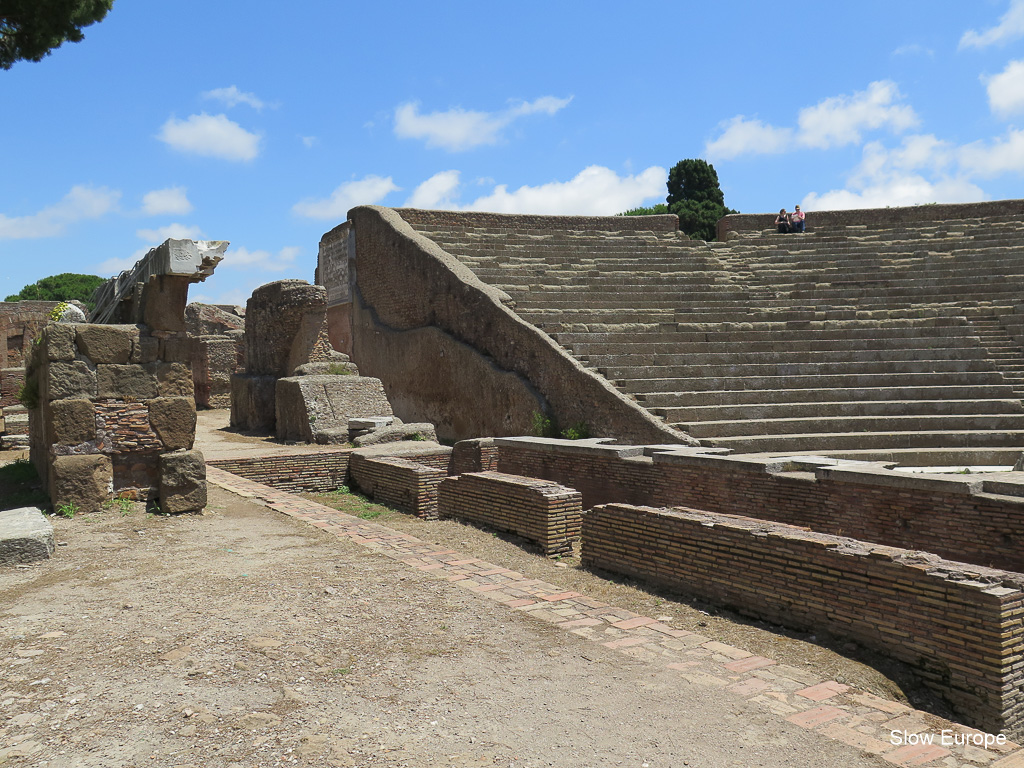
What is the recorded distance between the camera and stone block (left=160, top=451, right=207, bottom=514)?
6.74 m

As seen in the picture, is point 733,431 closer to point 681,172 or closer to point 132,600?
point 132,600

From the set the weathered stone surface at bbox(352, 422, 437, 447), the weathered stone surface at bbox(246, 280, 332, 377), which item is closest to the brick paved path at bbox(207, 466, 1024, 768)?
the weathered stone surface at bbox(352, 422, 437, 447)

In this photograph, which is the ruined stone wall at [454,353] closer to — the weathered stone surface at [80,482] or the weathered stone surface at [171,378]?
the weathered stone surface at [171,378]

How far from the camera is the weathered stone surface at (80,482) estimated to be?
6484 mm

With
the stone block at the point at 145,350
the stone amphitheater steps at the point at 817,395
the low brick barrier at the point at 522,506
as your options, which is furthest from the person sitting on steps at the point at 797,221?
the stone block at the point at 145,350

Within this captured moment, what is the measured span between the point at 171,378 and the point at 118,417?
548 millimetres

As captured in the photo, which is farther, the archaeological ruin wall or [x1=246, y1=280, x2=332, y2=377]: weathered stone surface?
[x1=246, y1=280, x2=332, y2=377]: weathered stone surface

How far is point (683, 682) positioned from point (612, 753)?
77 centimetres

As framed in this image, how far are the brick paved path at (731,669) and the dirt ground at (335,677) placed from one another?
0.42 ft

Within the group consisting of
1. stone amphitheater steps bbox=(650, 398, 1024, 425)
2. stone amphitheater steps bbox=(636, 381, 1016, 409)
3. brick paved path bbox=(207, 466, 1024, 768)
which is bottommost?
brick paved path bbox=(207, 466, 1024, 768)

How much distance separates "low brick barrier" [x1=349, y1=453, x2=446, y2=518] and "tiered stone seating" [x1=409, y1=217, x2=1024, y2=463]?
10.8 ft

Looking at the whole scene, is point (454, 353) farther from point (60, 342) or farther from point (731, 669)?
point (731, 669)

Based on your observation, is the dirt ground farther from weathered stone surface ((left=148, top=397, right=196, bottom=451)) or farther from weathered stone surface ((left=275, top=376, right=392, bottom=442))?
weathered stone surface ((left=275, top=376, right=392, bottom=442))

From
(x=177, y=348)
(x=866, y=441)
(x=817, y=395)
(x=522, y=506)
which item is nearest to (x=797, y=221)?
(x=817, y=395)
